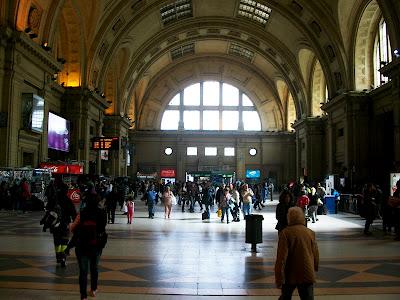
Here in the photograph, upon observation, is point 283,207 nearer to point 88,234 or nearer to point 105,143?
point 88,234

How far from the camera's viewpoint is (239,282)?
7.71 metres

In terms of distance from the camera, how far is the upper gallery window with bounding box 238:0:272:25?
36000 mm

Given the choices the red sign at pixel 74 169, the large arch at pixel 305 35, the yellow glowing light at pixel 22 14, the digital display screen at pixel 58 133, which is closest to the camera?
the yellow glowing light at pixel 22 14

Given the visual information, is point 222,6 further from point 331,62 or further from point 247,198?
point 247,198

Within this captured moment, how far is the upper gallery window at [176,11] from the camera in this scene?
35844 millimetres

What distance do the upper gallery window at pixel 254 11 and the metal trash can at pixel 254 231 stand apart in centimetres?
2649

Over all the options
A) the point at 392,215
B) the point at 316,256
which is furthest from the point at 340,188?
the point at 316,256

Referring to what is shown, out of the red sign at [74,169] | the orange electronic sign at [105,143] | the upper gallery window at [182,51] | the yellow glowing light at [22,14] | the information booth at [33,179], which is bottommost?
the information booth at [33,179]

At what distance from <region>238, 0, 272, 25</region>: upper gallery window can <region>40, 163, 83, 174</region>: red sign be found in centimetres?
1947

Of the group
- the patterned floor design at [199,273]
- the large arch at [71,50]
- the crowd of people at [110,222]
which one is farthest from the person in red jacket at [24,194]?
the large arch at [71,50]

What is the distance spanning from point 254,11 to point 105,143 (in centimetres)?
1638

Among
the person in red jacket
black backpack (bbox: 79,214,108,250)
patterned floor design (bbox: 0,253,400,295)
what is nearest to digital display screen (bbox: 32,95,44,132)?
A: the person in red jacket

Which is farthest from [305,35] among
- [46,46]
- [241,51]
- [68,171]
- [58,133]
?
[68,171]

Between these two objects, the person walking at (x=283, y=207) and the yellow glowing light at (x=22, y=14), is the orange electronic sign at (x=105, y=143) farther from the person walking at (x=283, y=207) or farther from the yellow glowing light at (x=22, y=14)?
the person walking at (x=283, y=207)
